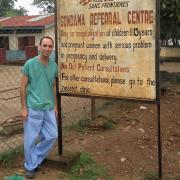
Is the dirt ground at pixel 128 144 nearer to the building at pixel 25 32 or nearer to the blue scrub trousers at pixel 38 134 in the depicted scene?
the blue scrub trousers at pixel 38 134

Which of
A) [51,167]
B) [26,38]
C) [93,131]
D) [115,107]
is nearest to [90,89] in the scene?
[51,167]

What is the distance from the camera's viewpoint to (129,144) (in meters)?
6.04

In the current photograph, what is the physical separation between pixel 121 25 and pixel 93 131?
267 cm

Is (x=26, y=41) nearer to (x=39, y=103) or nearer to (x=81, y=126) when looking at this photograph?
(x=81, y=126)

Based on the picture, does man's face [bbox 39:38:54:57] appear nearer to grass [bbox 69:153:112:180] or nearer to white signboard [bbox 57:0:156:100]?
white signboard [bbox 57:0:156:100]

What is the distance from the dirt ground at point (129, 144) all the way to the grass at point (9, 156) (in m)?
0.10

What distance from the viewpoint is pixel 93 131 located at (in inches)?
271

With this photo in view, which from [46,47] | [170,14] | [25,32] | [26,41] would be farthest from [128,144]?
[25,32]

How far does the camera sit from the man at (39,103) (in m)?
4.72

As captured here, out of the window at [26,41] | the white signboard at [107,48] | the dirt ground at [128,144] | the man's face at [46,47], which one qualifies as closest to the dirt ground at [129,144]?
the dirt ground at [128,144]

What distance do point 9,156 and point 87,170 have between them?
3.57 feet

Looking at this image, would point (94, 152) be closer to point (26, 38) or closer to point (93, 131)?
point (93, 131)

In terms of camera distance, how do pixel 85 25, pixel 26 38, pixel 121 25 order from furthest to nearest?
pixel 26 38
pixel 85 25
pixel 121 25

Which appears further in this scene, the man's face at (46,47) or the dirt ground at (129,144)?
the dirt ground at (129,144)
